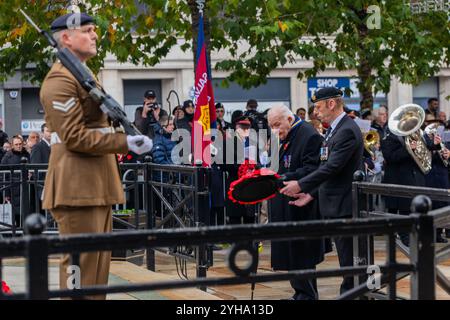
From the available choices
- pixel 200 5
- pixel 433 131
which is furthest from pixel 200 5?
pixel 433 131

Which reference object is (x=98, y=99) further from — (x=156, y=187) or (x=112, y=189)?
(x=156, y=187)

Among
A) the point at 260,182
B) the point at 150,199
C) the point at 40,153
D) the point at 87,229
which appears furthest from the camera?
the point at 40,153

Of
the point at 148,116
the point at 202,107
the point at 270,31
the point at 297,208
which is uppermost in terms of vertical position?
the point at 270,31

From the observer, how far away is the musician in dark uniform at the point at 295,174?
879cm

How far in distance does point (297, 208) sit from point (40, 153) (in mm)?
6238

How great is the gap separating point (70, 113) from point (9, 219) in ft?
21.5

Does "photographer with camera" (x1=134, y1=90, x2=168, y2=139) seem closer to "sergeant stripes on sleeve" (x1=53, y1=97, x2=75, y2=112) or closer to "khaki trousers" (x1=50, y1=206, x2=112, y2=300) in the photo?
"khaki trousers" (x1=50, y1=206, x2=112, y2=300)

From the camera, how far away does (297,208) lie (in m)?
9.01

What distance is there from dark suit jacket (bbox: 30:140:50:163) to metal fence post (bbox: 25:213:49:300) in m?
10.2

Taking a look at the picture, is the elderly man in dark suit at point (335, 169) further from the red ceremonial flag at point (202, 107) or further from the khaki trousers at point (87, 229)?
the red ceremonial flag at point (202, 107)

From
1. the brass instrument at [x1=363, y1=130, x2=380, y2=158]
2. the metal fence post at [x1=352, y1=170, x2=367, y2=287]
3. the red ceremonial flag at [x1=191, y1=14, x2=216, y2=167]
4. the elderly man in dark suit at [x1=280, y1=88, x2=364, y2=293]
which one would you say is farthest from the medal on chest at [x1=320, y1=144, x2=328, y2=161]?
the brass instrument at [x1=363, y1=130, x2=380, y2=158]

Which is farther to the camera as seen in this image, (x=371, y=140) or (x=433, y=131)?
(x=371, y=140)

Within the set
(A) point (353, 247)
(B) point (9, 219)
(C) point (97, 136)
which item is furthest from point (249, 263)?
(B) point (9, 219)

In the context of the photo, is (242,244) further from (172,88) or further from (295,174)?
(172,88)
